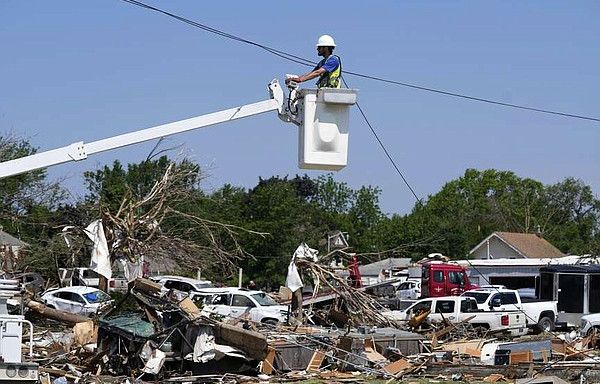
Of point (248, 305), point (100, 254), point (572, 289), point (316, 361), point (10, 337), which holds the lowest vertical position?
point (248, 305)

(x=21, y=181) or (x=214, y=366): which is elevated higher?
(x=21, y=181)

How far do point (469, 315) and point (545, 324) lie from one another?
3347 millimetres

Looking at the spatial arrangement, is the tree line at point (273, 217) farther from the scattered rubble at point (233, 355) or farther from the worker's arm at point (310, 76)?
the worker's arm at point (310, 76)

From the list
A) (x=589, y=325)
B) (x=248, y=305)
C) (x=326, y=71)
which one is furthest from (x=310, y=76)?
(x=248, y=305)

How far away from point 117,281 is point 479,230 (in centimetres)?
7109

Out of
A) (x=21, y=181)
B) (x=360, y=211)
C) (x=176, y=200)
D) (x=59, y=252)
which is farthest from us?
(x=360, y=211)

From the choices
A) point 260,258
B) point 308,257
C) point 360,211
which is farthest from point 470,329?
point 360,211

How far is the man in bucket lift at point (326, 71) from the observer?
38.6 ft

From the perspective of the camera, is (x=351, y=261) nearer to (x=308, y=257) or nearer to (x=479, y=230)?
(x=308, y=257)

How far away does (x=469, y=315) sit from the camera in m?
36.3

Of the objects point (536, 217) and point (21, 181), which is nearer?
point (21, 181)

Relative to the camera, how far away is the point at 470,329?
111 feet

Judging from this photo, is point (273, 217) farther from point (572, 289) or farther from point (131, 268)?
point (131, 268)

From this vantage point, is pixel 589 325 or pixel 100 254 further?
pixel 589 325
